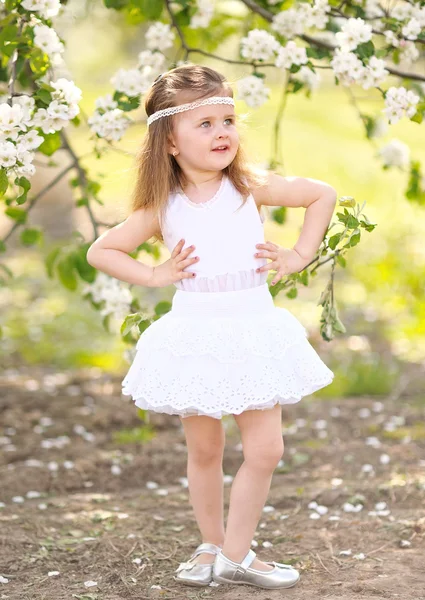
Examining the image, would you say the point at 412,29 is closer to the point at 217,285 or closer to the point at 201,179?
the point at 201,179

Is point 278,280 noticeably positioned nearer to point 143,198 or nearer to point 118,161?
point 143,198

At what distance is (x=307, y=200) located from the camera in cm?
259

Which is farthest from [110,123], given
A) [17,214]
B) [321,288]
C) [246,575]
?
[321,288]

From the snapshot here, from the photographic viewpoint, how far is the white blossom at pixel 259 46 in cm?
318

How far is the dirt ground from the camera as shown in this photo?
8.94 feet

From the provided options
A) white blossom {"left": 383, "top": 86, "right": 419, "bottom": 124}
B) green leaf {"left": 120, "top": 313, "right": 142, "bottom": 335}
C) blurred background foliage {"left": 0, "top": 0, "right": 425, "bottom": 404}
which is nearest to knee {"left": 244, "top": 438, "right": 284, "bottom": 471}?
green leaf {"left": 120, "top": 313, "right": 142, "bottom": 335}

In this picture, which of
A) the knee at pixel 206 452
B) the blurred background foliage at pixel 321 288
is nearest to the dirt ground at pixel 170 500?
the knee at pixel 206 452

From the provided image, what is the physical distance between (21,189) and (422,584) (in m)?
1.76

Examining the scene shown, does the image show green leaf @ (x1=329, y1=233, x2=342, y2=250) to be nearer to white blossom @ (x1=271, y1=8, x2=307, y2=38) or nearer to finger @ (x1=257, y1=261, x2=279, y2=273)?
finger @ (x1=257, y1=261, x2=279, y2=273)

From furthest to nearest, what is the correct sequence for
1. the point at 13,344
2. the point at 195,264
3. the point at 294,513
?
the point at 13,344
the point at 294,513
the point at 195,264

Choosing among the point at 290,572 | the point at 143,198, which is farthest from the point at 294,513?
the point at 143,198

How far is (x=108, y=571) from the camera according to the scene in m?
2.81

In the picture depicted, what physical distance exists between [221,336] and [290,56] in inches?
49.6

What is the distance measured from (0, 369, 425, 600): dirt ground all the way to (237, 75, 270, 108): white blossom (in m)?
1.60
